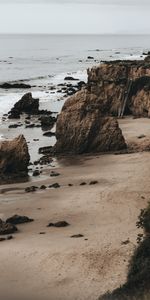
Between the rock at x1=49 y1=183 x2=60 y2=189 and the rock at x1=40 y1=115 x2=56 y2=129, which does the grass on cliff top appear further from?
the rock at x1=40 y1=115 x2=56 y2=129

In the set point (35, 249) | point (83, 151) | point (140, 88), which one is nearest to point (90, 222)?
point (35, 249)

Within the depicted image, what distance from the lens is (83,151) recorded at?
31.2 meters

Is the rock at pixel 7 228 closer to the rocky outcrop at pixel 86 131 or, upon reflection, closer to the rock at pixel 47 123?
the rocky outcrop at pixel 86 131

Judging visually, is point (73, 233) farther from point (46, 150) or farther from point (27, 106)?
point (27, 106)

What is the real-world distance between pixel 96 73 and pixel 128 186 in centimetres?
2920

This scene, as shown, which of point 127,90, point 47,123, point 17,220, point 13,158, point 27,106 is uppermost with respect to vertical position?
point 127,90

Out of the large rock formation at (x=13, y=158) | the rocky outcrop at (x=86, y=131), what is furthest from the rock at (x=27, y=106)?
the large rock formation at (x=13, y=158)

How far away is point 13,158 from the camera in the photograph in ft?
89.8

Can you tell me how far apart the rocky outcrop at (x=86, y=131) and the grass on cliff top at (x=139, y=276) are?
16988mm

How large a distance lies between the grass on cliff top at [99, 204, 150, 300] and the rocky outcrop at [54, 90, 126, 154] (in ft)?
55.7

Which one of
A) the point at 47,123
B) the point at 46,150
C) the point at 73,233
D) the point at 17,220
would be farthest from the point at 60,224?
the point at 47,123

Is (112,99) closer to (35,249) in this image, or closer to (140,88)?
(140,88)

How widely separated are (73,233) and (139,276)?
491 centimetres

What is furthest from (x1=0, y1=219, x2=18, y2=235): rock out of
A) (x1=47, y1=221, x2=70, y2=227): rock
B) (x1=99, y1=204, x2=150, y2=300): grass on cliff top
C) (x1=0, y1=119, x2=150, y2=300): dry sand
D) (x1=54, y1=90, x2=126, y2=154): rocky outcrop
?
(x1=54, y1=90, x2=126, y2=154): rocky outcrop
